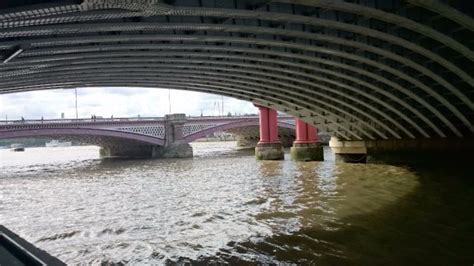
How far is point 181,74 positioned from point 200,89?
6711 mm

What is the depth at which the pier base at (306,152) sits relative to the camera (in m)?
40.6

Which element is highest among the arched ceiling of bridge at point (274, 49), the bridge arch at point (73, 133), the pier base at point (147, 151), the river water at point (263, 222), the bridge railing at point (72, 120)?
the arched ceiling of bridge at point (274, 49)

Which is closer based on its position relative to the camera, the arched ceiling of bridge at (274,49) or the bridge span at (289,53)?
the arched ceiling of bridge at (274,49)

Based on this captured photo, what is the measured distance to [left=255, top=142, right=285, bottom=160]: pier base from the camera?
44250 millimetres

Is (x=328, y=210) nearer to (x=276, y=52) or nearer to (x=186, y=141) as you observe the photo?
(x=276, y=52)

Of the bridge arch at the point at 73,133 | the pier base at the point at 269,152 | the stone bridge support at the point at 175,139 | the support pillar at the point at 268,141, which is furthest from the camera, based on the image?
the stone bridge support at the point at 175,139

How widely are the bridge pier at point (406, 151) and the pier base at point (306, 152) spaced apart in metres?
1.85

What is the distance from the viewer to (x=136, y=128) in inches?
2290

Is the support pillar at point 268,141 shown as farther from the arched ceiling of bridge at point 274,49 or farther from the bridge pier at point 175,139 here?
the bridge pier at point 175,139

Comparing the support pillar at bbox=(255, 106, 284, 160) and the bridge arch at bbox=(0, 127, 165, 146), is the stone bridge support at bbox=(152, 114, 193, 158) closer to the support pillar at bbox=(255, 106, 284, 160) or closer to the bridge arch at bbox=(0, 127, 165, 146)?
the bridge arch at bbox=(0, 127, 165, 146)

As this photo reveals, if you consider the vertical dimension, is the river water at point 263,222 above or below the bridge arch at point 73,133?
below

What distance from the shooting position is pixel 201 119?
6225 cm

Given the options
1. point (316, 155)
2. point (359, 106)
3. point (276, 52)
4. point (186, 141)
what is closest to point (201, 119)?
point (186, 141)

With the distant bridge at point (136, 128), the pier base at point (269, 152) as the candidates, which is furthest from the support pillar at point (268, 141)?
the distant bridge at point (136, 128)
